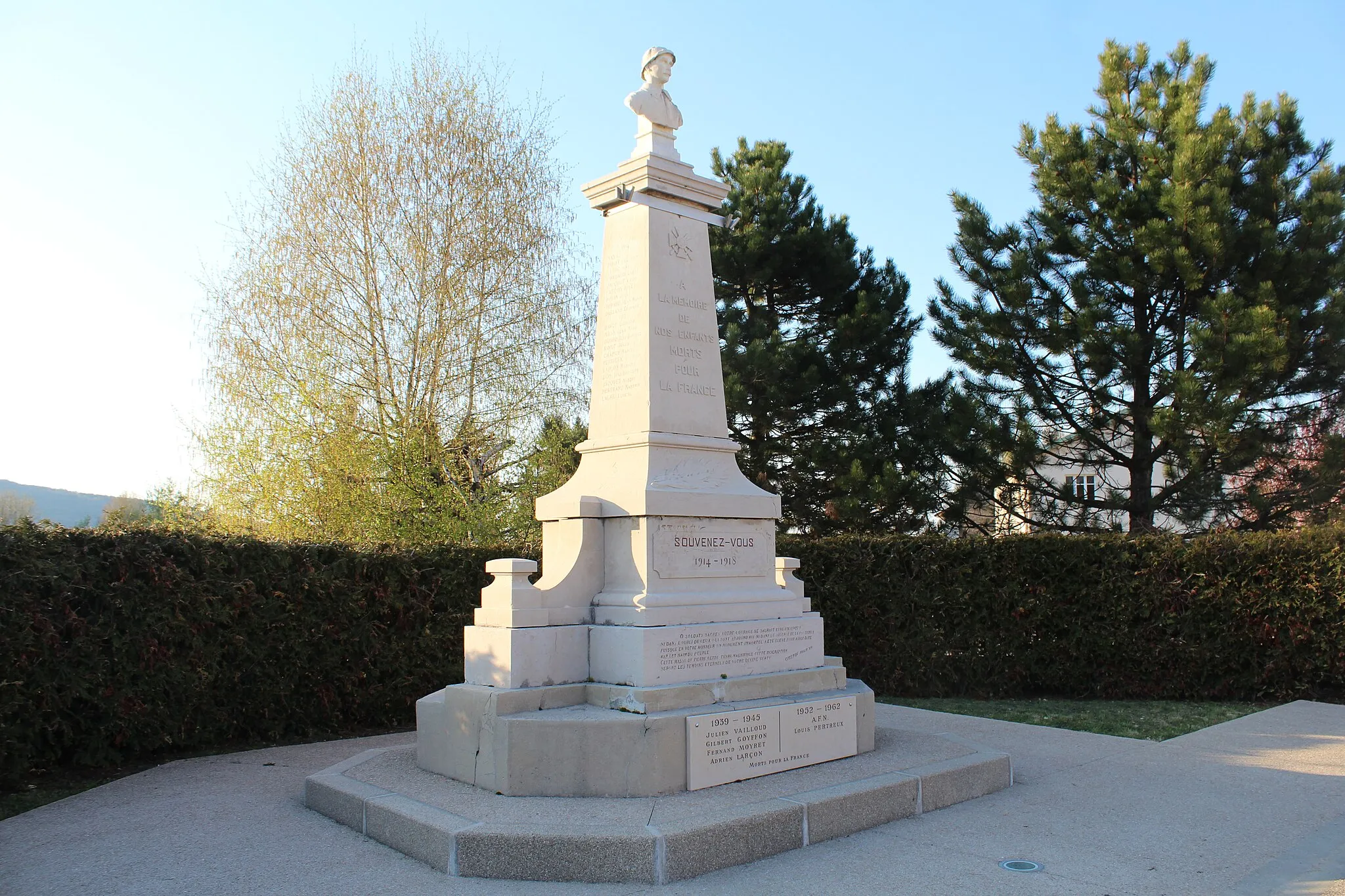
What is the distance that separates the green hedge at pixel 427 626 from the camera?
677cm

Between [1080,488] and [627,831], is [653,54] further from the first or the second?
[1080,488]

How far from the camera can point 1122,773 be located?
6758 mm

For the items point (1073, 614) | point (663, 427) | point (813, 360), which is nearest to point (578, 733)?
point (663, 427)

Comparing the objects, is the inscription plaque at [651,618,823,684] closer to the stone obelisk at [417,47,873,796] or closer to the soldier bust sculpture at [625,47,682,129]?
A: the stone obelisk at [417,47,873,796]

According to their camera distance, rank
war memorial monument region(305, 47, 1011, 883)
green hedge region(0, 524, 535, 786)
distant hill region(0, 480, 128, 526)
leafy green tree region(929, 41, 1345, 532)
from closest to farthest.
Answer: war memorial monument region(305, 47, 1011, 883)
green hedge region(0, 524, 535, 786)
leafy green tree region(929, 41, 1345, 532)
distant hill region(0, 480, 128, 526)

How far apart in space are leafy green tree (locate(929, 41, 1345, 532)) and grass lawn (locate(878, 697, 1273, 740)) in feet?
12.3

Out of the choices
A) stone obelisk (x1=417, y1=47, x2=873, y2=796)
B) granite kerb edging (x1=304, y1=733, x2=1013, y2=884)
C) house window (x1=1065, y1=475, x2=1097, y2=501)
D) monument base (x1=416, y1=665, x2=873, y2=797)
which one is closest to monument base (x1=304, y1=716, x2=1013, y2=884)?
granite kerb edging (x1=304, y1=733, x2=1013, y2=884)

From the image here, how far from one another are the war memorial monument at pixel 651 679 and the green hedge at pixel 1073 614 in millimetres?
3818

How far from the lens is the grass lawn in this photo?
8.80 meters

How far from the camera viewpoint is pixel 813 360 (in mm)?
14961

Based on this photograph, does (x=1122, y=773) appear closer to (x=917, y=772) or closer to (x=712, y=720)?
(x=917, y=772)

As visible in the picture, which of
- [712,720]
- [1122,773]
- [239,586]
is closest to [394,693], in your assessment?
[239,586]

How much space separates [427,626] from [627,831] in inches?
196

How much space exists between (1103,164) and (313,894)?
1367cm
